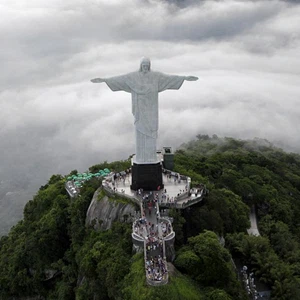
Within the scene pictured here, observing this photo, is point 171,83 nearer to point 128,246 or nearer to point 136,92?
point 136,92

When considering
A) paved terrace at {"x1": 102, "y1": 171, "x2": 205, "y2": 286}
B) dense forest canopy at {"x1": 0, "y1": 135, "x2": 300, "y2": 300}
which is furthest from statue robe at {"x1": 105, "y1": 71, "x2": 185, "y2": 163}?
dense forest canopy at {"x1": 0, "y1": 135, "x2": 300, "y2": 300}

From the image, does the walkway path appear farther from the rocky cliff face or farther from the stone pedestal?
the rocky cliff face

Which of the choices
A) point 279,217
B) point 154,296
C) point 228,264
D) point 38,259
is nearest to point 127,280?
point 154,296

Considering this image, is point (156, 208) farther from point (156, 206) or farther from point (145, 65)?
point (145, 65)

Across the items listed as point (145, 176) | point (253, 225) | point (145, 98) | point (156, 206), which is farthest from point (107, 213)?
point (253, 225)

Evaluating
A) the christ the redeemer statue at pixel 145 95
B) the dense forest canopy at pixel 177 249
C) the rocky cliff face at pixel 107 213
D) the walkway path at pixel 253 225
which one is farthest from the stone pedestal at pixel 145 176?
the walkway path at pixel 253 225

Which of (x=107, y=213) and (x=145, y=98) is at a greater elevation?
(x=145, y=98)

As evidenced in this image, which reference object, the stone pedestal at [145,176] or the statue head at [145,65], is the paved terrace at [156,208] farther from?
the statue head at [145,65]
